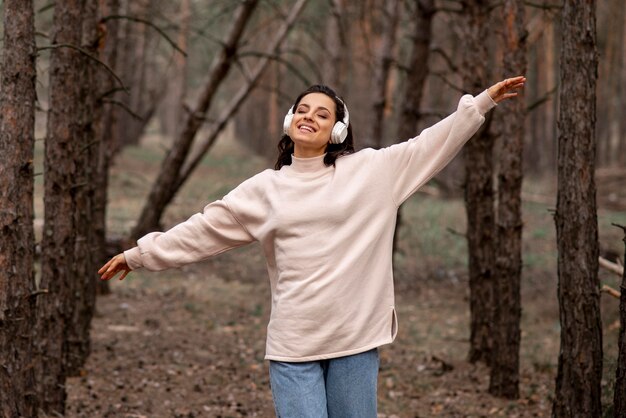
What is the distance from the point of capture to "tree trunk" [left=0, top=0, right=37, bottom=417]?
471cm

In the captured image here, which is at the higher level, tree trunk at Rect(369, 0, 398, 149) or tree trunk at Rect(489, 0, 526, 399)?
tree trunk at Rect(369, 0, 398, 149)

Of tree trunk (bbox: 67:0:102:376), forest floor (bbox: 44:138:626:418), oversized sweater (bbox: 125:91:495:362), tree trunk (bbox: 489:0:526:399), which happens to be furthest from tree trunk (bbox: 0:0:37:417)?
tree trunk (bbox: 489:0:526:399)

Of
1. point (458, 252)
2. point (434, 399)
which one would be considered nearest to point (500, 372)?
point (434, 399)

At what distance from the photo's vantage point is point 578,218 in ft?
16.9

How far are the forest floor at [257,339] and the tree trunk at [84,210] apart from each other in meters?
0.32

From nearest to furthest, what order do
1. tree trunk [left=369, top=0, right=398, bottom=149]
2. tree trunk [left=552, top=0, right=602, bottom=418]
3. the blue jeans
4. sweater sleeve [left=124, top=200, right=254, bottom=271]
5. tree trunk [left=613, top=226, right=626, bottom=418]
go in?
the blue jeans, sweater sleeve [left=124, top=200, right=254, bottom=271], tree trunk [left=613, top=226, right=626, bottom=418], tree trunk [left=552, top=0, right=602, bottom=418], tree trunk [left=369, top=0, right=398, bottom=149]

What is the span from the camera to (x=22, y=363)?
16.1 feet

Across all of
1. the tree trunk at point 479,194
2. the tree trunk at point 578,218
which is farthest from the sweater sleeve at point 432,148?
the tree trunk at point 479,194

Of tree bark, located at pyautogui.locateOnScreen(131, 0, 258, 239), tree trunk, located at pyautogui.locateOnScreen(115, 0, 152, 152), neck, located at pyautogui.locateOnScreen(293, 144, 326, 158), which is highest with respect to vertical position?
tree trunk, located at pyautogui.locateOnScreen(115, 0, 152, 152)

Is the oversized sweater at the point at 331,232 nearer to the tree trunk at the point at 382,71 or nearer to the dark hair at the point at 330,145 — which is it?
the dark hair at the point at 330,145

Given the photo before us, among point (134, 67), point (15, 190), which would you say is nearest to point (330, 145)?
point (15, 190)

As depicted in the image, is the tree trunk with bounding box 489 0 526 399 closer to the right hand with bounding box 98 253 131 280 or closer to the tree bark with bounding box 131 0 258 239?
the right hand with bounding box 98 253 131 280

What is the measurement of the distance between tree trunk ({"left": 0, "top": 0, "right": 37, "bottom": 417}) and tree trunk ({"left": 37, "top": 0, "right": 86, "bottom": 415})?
1616mm

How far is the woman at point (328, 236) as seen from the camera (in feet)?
12.8
